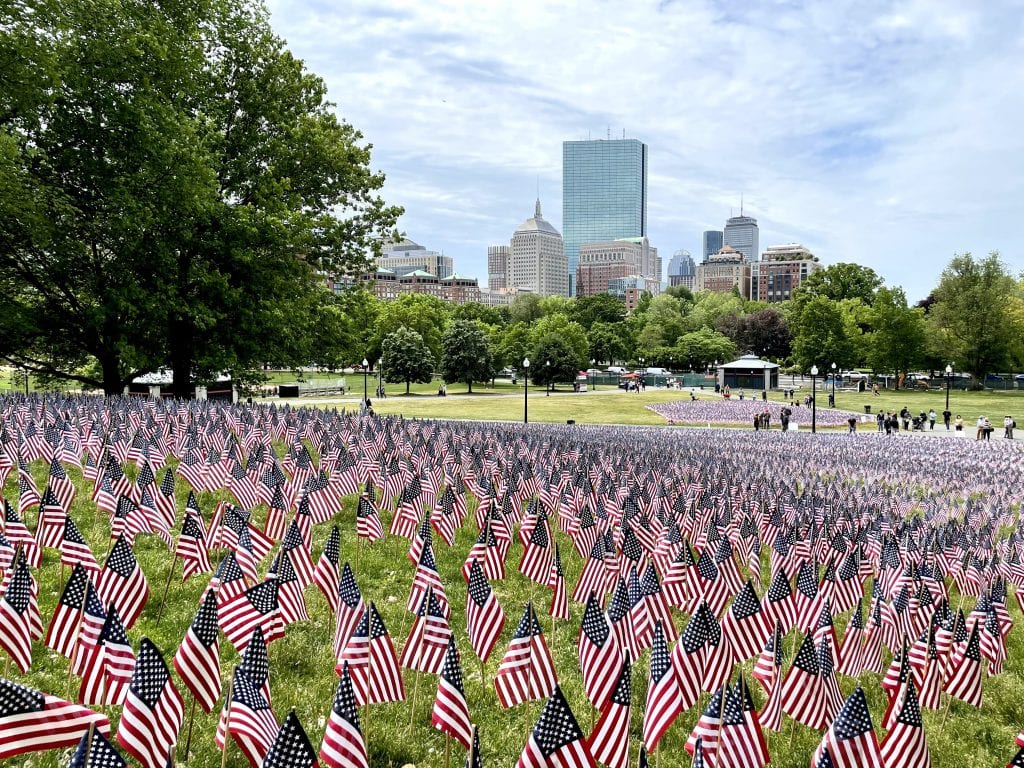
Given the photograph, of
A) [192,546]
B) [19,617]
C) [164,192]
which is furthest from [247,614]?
[164,192]

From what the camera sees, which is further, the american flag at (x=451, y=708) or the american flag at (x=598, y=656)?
the american flag at (x=598, y=656)

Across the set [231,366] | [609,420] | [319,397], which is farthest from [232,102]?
[319,397]

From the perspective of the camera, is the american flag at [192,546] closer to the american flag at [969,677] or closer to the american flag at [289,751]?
the american flag at [289,751]

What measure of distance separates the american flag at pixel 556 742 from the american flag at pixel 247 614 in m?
2.93

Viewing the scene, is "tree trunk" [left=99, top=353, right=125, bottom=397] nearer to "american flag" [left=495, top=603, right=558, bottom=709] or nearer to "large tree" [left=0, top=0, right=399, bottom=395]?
"large tree" [left=0, top=0, right=399, bottom=395]

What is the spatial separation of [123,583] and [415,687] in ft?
9.49

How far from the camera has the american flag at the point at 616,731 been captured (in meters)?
4.41

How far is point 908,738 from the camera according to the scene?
14.6 feet

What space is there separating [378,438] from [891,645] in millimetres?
11592

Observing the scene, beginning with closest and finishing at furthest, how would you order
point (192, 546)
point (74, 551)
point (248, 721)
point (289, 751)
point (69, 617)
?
point (289, 751), point (248, 721), point (69, 617), point (74, 551), point (192, 546)

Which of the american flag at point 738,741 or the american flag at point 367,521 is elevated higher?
the american flag at point 367,521

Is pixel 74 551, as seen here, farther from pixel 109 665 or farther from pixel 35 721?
Answer: pixel 35 721

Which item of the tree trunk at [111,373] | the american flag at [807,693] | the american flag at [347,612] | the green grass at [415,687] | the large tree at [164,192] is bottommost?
the green grass at [415,687]

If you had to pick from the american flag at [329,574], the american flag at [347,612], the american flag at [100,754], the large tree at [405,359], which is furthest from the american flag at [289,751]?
the large tree at [405,359]
